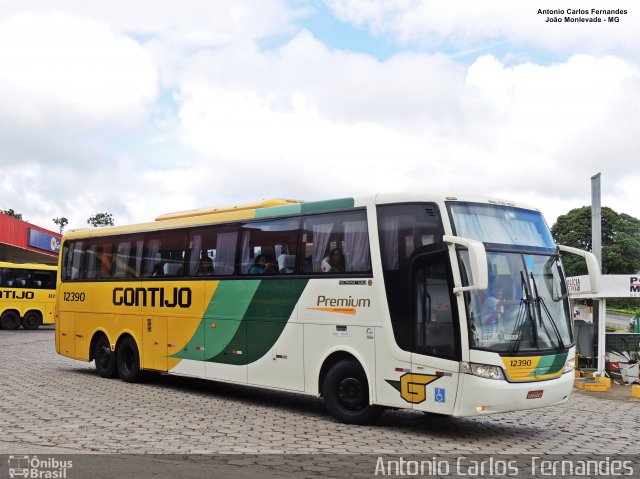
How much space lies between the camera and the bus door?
9.30 m

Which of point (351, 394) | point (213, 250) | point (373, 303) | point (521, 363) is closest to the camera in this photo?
point (521, 363)

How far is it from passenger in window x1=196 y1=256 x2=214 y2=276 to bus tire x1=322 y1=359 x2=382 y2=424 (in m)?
3.55

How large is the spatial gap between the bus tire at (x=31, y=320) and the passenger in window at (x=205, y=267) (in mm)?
24992

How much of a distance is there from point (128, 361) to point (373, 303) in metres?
7.60

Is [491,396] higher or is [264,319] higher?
[264,319]

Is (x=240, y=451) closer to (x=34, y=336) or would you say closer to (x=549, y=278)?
(x=549, y=278)

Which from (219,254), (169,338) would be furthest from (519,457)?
(169,338)

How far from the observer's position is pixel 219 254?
13297 millimetres

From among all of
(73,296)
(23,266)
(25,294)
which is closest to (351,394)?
(73,296)

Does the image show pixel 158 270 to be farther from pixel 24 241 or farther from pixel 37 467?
pixel 24 241

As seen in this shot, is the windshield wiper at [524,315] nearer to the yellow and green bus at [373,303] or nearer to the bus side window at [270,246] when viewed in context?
the yellow and green bus at [373,303]

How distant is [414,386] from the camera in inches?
381

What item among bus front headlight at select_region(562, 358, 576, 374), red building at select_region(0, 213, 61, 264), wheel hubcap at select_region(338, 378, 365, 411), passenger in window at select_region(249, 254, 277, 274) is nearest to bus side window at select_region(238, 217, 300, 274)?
passenger in window at select_region(249, 254, 277, 274)

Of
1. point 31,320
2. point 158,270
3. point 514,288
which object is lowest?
point 31,320
